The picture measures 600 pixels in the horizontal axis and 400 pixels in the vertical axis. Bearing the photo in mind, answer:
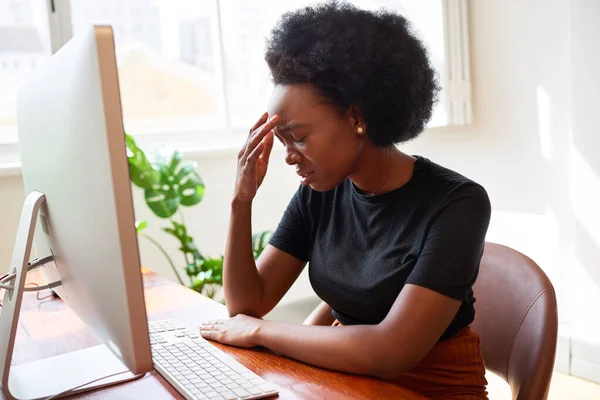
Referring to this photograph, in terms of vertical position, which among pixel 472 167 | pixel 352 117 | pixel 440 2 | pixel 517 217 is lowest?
pixel 517 217

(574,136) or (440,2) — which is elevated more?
(440,2)

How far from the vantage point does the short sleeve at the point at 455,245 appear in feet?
3.63

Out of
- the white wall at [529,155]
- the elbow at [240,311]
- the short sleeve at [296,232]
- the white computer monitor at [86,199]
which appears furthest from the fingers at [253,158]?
the white wall at [529,155]

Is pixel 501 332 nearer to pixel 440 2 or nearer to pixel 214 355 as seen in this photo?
pixel 214 355

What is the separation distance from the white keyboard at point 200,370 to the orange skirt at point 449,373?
336 mm

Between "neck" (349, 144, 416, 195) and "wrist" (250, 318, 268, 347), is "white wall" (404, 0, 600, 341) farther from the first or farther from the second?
"wrist" (250, 318, 268, 347)

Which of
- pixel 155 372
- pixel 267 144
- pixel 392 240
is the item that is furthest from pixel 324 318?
pixel 155 372

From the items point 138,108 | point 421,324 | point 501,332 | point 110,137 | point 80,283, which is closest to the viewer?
point 110,137

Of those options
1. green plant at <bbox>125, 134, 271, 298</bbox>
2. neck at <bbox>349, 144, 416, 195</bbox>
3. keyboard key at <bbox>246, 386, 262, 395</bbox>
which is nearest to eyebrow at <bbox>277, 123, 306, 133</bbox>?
neck at <bbox>349, 144, 416, 195</bbox>

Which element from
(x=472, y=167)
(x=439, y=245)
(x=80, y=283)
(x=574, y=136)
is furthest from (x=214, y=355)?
(x=472, y=167)

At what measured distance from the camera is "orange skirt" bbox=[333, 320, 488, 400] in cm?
120

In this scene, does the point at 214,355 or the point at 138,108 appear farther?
the point at 138,108

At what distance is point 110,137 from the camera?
0.69m

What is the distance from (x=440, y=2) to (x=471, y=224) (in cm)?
216
